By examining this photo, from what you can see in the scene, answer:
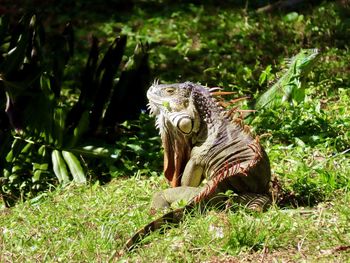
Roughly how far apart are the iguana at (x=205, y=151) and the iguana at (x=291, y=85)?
1.97 m

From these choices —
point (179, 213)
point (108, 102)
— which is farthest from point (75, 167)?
point (179, 213)

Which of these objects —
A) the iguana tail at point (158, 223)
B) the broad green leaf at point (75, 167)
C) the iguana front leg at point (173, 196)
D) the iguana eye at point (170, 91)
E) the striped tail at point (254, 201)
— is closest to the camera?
the iguana tail at point (158, 223)

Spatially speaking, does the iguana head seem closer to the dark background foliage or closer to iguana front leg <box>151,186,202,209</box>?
iguana front leg <box>151,186,202,209</box>

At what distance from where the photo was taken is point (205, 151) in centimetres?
534

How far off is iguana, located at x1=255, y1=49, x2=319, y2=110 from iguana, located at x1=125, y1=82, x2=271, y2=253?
1971 millimetres

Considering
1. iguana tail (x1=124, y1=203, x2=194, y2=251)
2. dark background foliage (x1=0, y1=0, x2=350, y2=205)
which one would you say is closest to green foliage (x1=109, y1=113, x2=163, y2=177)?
dark background foliage (x1=0, y1=0, x2=350, y2=205)

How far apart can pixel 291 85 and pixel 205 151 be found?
2184 mm

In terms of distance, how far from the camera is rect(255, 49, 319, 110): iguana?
7.29 meters

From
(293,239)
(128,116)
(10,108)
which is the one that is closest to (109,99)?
(128,116)

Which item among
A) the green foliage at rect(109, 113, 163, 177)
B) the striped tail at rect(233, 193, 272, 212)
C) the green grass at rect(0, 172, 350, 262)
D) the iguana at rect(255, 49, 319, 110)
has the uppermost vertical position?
the iguana at rect(255, 49, 319, 110)

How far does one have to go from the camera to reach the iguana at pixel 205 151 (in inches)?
203

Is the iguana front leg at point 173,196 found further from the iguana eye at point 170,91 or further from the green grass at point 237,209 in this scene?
the iguana eye at point 170,91

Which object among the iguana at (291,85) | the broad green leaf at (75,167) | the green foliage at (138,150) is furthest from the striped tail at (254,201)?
the iguana at (291,85)

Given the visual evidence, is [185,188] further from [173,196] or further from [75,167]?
[75,167]
